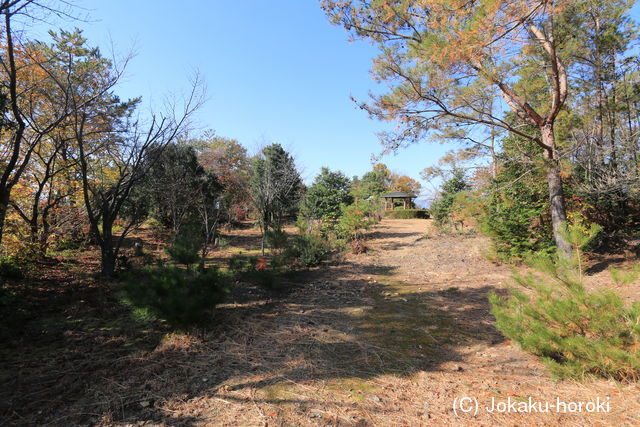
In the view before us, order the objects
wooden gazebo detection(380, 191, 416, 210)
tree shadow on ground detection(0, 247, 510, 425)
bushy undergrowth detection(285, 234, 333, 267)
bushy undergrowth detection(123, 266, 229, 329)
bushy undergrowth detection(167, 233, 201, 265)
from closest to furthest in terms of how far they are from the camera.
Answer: tree shadow on ground detection(0, 247, 510, 425), bushy undergrowth detection(123, 266, 229, 329), bushy undergrowth detection(167, 233, 201, 265), bushy undergrowth detection(285, 234, 333, 267), wooden gazebo detection(380, 191, 416, 210)

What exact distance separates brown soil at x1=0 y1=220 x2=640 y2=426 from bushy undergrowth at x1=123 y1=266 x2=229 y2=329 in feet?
0.99

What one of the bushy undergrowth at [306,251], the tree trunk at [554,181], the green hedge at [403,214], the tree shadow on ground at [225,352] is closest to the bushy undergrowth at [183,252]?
the tree shadow on ground at [225,352]

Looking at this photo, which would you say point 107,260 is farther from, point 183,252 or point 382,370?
point 382,370

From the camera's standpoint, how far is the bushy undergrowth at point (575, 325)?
1.69 m

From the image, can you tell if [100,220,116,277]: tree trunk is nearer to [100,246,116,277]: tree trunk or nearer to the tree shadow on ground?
[100,246,116,277]: tree trunk

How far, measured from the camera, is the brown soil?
1768 millimetres

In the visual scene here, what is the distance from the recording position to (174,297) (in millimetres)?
2619

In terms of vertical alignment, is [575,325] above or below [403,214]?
below

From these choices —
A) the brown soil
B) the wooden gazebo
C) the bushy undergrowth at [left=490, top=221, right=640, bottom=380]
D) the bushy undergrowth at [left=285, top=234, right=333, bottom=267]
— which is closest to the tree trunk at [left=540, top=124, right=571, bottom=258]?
the brown soil

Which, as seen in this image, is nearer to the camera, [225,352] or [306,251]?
[225,352]

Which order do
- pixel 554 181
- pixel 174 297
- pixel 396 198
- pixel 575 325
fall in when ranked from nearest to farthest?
pixel 575 325 → pixel 174 297 → pixel 554 181 → pixel 396 198

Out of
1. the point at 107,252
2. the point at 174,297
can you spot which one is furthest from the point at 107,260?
the point at 174,297

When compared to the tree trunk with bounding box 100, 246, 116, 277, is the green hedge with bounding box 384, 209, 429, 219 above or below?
above

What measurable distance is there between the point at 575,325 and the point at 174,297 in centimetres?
317
